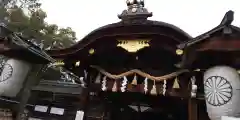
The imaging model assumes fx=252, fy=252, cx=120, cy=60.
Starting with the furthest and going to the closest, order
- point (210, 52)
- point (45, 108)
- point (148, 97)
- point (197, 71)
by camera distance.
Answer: point (45, 108) → point (148, 97) → point (197, 71) → point (210, 52)

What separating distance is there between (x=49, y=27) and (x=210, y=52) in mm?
19468

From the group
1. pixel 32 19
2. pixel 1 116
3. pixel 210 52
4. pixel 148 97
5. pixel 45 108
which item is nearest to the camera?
pixel 210 52

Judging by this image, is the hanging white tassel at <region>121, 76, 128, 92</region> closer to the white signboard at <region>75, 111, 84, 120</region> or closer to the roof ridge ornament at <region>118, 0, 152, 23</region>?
the white signboard at <region>75, 111, 84, 120</region>

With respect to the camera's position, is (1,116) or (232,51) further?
(1,116)

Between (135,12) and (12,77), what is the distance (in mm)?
4079

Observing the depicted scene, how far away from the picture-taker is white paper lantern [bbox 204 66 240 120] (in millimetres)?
5094

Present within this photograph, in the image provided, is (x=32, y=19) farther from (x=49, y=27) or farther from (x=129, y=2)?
(x=129, y=2)

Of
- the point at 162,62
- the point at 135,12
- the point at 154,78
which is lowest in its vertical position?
the point at 154,78

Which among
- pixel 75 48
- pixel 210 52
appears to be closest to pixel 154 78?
pixel 210 52

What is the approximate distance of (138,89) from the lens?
7.05m

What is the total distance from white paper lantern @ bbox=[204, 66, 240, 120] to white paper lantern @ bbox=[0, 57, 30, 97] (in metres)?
5.35

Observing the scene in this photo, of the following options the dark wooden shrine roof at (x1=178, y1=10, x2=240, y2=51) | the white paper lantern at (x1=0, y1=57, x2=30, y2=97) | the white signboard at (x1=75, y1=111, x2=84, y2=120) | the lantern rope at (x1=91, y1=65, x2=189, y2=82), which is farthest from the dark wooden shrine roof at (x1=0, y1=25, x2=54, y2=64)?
the dark wooden shrine roof at (x1=178, y1=10, x2=240, y2=51)

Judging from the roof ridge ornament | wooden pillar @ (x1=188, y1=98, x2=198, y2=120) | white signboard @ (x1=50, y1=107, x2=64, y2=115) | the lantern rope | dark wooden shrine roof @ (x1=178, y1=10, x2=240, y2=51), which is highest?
the roof ridge ornament

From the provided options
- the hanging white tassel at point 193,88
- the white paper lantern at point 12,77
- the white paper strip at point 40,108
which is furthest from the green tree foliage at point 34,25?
the hanging white tassel at point 193,88
